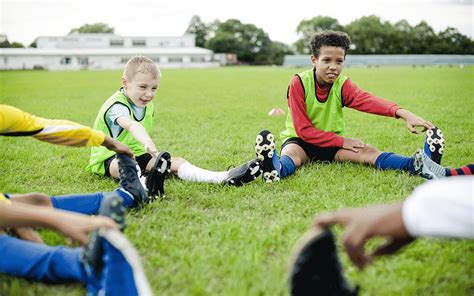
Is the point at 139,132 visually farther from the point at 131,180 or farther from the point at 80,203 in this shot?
the point at 80,203

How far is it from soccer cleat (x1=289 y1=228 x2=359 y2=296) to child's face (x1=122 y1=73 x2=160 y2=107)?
2416 mm

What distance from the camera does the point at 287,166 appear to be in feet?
12.1

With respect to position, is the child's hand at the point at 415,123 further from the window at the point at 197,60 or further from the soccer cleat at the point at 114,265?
the window at the point at 197,60

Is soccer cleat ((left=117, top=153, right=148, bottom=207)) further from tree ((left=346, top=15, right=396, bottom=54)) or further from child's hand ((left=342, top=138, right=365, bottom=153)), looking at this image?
tree ((left=346, top=15, right=396, bottom=54))

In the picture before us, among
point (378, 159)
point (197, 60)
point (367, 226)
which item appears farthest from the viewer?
point (197, 60)

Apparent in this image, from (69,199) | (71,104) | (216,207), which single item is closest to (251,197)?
(216,207)

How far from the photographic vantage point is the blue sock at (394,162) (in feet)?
12.1

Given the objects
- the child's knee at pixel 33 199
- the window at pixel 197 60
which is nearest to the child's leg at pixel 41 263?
the child's knee at pixel 33 199

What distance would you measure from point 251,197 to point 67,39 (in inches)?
3147

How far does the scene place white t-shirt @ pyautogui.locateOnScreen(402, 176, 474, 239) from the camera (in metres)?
1.16

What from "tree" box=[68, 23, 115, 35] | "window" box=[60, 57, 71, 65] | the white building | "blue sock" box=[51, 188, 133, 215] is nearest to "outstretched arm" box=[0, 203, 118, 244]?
"blue sock" box=[51, 188, 133, 215]

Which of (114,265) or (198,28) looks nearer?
(114,265)

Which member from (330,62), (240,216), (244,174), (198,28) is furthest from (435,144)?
(198,28)

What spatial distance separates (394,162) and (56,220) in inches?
119
